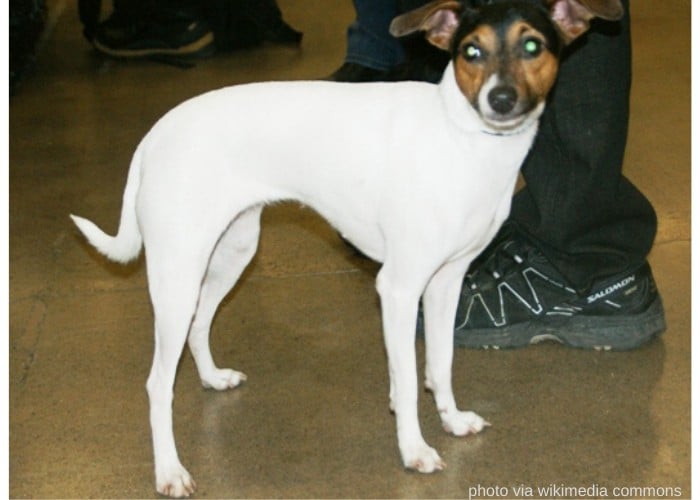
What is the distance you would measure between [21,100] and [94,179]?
1.98 metres

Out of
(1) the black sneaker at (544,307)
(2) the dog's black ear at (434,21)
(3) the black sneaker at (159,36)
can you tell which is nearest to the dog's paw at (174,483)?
(1) the black sneaker at (544,307)

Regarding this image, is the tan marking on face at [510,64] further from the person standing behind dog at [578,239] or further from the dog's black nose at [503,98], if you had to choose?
the person standing behind dog at [578,239]

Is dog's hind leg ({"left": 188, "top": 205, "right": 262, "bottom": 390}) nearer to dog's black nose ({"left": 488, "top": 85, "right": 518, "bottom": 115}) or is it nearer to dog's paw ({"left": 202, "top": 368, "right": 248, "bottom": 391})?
dog's paw ({"left": 202, "top": 368, "right": 248, "bottom": 391})

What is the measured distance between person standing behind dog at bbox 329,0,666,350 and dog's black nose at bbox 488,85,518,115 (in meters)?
0.91

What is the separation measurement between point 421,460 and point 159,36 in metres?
5.67

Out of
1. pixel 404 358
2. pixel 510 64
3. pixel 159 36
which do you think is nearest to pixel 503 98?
pixel 510 64

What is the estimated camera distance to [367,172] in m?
2.89

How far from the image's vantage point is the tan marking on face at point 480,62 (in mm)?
2652

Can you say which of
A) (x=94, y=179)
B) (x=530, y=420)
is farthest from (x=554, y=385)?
(x=94, y=179)

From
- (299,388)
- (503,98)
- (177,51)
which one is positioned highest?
(503,98)

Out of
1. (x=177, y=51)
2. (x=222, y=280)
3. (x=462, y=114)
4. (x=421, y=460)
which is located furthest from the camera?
(x=177, y=51)

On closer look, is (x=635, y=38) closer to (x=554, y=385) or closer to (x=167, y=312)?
(x=554, y=385)

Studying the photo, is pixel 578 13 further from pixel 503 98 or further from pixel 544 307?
pixel 544 307

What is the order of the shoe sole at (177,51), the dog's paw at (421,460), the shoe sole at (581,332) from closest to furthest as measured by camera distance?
the dog's paw at (421,460)
the shoe sole at (581,332)
the shoe sole at (177,51)
